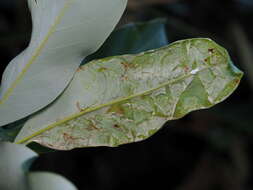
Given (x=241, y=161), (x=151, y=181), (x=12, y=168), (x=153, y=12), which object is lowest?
(x=151, y=181)

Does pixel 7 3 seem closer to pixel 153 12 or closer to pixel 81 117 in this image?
pixel 153 12

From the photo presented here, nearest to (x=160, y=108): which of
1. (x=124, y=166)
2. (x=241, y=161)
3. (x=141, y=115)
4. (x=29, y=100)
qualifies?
(x=141, y=115)

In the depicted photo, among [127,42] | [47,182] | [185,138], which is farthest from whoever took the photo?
[185,138]

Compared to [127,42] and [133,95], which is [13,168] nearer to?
[133,95]

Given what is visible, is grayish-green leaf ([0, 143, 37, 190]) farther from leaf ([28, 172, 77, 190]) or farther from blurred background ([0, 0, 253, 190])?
blurred background ([0, 0, 253, 190])

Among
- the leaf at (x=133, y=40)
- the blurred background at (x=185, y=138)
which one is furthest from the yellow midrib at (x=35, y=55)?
the blurred background at (x=185, y=138)

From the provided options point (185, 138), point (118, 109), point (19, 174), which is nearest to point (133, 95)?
point (118, 109)
